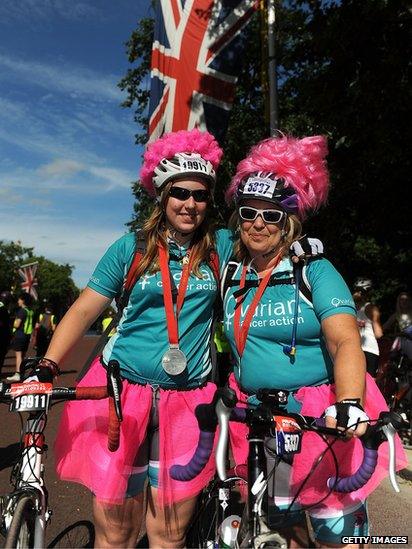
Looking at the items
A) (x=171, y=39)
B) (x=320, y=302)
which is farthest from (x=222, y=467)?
(x=171, y=39)

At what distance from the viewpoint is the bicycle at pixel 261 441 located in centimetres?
169

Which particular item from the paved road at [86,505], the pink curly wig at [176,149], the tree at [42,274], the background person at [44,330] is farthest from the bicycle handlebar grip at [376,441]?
the tree at [42,274]

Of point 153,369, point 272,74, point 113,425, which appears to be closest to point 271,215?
point 153,369

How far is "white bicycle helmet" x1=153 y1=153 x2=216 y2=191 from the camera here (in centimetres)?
255

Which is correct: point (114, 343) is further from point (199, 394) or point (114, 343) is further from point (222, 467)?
point (222, 467)

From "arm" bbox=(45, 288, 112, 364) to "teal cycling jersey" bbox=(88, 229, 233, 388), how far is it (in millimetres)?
44

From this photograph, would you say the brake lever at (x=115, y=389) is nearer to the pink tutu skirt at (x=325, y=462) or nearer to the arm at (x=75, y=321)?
the arm at (x=75, y=321)

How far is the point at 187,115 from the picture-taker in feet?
23.9

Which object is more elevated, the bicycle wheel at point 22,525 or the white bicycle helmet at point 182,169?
the white bicycle helmet at point 182,169

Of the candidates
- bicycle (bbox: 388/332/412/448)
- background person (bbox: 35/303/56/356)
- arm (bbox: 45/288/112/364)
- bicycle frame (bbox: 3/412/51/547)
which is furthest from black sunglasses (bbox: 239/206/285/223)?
background person (bbox: 35/303/56/356)

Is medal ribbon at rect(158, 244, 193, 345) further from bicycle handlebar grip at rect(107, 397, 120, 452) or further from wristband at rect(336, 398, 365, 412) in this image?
wristband at rect(336, 398, 365, 412)

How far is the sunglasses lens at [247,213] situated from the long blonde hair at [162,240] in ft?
0.91

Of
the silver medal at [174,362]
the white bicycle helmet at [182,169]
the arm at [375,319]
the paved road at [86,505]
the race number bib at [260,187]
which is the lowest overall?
the paved road at [86,505]

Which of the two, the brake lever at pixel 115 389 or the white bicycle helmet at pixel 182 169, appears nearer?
the brake lever at pixel 115 389
